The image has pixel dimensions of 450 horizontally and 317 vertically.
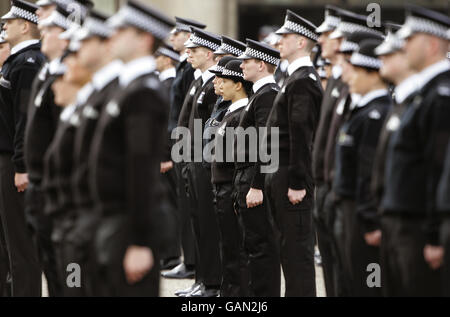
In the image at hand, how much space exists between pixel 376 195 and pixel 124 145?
1454 mm

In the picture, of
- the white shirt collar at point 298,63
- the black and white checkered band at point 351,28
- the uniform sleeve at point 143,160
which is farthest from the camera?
the white shirt collar at point 298,63

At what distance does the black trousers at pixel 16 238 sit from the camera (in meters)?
7.57

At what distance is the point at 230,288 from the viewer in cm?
795

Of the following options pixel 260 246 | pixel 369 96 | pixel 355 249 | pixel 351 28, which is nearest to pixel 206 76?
pixel 260 246

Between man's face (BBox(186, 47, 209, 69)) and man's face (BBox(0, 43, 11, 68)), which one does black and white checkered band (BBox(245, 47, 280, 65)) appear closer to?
man's face (BBox(186, 47, 209, 69))

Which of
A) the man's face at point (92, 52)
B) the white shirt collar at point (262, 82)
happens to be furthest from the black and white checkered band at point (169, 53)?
the man's face at point (92, 52)

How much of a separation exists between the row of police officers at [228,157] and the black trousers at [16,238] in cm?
1

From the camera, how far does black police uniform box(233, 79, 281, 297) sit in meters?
7.55

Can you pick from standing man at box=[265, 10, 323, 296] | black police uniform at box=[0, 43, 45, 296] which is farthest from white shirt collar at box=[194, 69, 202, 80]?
standing man at box=[265, 10, 323, 296]

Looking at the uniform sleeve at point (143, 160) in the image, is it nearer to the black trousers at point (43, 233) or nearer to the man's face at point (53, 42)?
the black trousers at point (43, 233)

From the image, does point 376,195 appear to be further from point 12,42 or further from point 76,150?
point 12,42

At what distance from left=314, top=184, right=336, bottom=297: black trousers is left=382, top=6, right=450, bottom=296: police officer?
3.37ft
